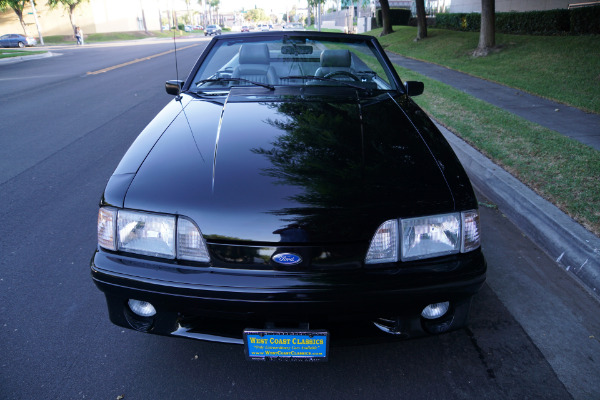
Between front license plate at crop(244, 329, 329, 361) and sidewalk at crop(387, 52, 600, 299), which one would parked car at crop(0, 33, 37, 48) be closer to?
sidewalk at crop(387, 52, 600, 299)

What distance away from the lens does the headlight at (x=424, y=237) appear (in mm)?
1854

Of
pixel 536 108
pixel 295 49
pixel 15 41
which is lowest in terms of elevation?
pixel 536 108

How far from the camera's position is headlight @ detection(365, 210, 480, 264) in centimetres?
185

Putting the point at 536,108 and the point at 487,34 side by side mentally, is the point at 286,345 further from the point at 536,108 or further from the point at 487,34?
the point at 487,34

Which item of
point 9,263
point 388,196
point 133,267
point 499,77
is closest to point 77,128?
point 9,263

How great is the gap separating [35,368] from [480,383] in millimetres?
2174

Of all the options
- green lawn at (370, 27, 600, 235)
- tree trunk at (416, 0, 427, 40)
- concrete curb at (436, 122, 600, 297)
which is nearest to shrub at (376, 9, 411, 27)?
tree trunk at (416, 0, 427, 40)

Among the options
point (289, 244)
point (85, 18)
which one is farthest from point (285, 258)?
point (85, 18)

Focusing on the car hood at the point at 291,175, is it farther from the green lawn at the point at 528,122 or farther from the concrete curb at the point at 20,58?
the concrete curb at the point at 20,58

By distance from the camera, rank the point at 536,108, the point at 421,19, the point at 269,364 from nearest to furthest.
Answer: the point at 269,364 → the point at 536,108 → the point at 421,19

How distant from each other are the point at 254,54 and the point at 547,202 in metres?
2.81

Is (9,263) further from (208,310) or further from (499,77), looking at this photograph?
(499,77)

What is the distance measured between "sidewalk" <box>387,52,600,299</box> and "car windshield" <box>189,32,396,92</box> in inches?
66.4

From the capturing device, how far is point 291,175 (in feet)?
6.51
